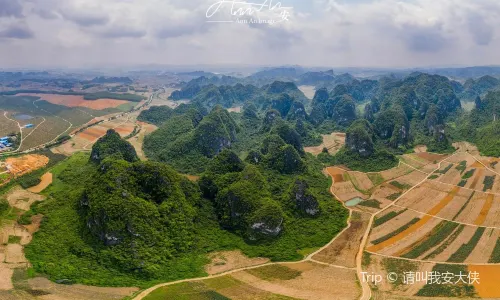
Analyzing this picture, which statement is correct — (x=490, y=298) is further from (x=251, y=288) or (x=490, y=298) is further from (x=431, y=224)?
(x=251, y=288)

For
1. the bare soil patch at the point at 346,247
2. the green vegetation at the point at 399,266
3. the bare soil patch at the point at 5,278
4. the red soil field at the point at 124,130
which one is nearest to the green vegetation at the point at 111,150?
the bare soil patch at the point at 5,278

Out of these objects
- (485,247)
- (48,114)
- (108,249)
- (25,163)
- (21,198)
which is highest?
(48,114)

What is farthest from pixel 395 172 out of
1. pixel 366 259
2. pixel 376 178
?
pixel 366 259

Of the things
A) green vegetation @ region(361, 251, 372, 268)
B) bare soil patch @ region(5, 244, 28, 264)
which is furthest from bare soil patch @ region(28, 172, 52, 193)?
green vegetation @ region(361, 251, 372, 268)

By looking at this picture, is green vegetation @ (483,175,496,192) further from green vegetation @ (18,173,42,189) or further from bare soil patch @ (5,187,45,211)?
green vegetation @ (18,173,42,189)

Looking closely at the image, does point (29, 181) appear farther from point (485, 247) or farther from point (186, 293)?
point (485, 247)

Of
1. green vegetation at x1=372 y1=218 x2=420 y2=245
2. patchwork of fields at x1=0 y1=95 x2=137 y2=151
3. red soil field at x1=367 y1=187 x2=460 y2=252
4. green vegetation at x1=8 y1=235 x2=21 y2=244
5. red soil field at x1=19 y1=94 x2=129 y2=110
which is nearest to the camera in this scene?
green vegetation at x1=8 y1=235 x2=21 y2=244
